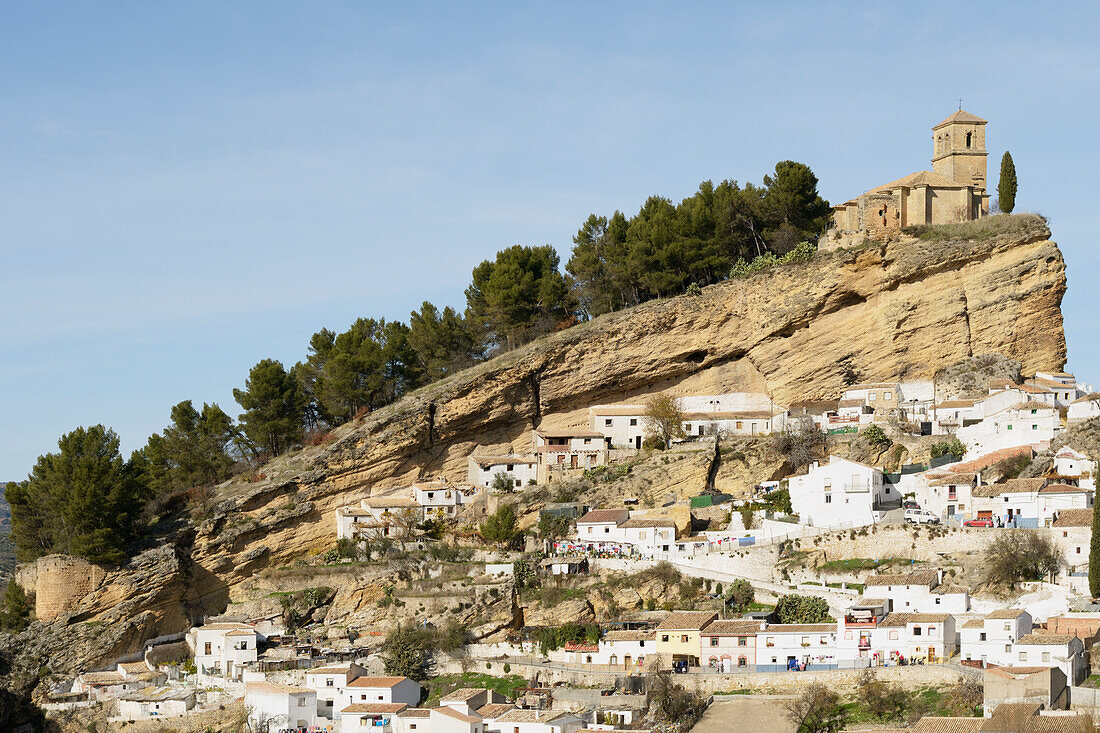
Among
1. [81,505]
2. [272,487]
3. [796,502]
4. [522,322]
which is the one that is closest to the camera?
[796,502]

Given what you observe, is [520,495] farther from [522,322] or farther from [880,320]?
[880,320]

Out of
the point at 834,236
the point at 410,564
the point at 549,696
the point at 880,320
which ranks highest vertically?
the point at 834,236

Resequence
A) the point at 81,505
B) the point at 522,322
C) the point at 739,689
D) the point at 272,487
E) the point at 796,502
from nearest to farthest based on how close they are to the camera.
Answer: the point at 739,689, the point at 796,502, the point at 81,505, the point at 272,487, the point at 522,322

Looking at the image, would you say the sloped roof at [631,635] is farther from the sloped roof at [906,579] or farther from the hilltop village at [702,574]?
the sloped roof at [906,579]

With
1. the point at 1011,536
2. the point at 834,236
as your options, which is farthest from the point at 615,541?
the point at 834,236

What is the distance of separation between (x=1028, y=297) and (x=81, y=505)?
1439 inches

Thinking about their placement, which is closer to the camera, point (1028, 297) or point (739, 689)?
point (739, 689)

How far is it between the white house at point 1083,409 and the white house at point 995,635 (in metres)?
11.9

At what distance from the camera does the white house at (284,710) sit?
44094mm

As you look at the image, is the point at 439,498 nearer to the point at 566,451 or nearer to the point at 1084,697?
the point at 566,451

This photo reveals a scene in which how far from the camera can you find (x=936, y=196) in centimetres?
5881

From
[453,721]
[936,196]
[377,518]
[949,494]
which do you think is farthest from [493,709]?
[936,196]

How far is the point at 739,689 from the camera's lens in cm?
4116

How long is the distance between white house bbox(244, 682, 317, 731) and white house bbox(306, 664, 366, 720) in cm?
24
